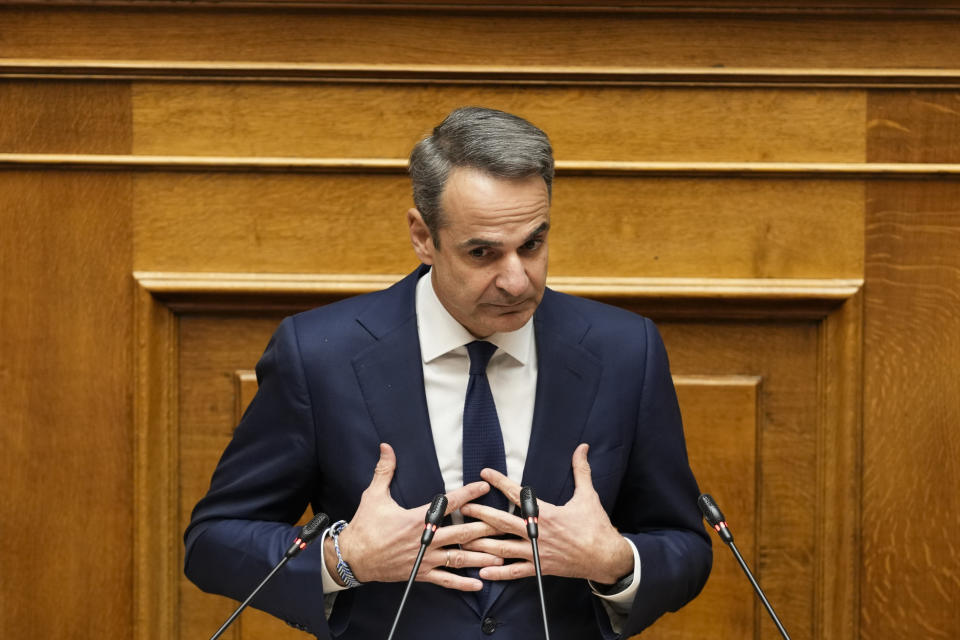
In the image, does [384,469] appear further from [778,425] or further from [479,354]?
[778,425]

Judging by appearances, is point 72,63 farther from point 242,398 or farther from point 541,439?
point 541,439

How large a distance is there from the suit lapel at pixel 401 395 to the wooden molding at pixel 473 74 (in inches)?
29.1

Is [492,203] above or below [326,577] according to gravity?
above

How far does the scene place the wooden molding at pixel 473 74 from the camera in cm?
224

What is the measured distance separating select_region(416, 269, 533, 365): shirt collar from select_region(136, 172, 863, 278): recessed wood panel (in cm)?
60

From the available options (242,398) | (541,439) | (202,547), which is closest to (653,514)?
(541,439)

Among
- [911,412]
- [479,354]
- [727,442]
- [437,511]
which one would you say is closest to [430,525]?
[437,511]

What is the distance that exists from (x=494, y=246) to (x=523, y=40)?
889 millimetres

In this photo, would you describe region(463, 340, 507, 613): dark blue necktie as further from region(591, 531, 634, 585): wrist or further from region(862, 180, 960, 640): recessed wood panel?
region(862, 180, 960, 640): recessed wood panel

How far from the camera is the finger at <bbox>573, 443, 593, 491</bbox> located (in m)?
→ 1.57

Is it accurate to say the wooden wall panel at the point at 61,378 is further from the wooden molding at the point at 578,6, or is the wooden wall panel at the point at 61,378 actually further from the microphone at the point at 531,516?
the microphone at the point at 531,516

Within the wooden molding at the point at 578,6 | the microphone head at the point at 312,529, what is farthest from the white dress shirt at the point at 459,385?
the wooden molding at the point at 578,6

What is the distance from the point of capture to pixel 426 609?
159 centimetres

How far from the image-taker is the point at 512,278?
4.97ft
